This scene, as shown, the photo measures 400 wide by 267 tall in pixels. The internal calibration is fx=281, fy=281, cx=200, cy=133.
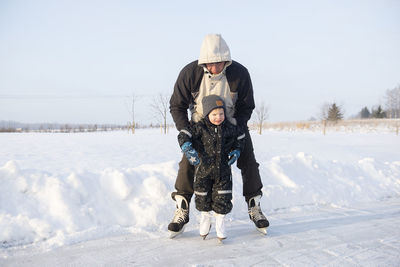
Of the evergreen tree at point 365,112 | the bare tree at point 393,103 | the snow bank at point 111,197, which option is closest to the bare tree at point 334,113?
the bare tree at point 393,103

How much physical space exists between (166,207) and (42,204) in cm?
110

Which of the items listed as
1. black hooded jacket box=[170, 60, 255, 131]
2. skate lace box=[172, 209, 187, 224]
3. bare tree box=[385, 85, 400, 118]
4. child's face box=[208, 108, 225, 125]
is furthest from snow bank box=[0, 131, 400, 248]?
bare tree box=[385, 85, 400, 118]

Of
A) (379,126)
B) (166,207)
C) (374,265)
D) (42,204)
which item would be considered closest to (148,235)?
(166,207)

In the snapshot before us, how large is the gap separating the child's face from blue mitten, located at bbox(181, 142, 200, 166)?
10.6 inches

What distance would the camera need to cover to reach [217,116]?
2.25m

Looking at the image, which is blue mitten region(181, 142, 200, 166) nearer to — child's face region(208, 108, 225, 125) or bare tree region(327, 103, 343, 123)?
child's face region(208, 108, 225, 125)

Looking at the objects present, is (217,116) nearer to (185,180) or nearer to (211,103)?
(211,103)

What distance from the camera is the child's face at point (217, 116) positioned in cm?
225

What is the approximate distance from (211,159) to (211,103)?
45cm

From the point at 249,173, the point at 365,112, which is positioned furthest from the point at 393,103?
the point at 249,173

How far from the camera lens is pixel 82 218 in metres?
2.40

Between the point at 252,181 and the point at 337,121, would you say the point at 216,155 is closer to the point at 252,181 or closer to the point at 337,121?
the point at 252,181

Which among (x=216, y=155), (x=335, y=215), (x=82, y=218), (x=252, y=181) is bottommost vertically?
(x=335, y=215)

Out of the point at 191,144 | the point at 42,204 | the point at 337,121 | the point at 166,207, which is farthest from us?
the point at 337,121
